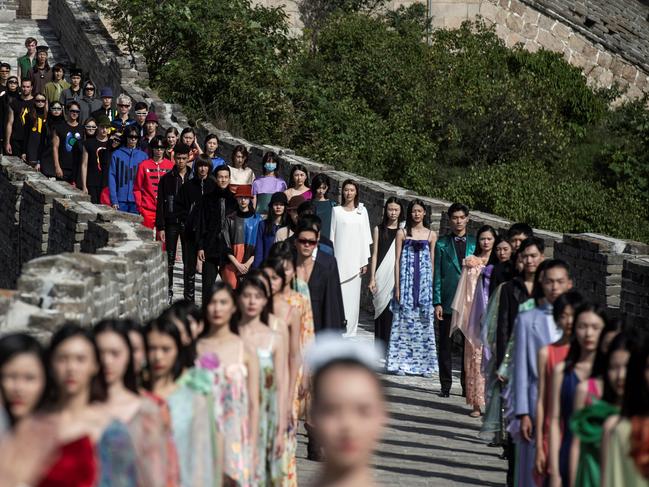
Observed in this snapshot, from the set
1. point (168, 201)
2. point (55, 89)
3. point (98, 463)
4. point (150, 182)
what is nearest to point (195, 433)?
point (98, 463)

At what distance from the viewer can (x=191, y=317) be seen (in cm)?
876

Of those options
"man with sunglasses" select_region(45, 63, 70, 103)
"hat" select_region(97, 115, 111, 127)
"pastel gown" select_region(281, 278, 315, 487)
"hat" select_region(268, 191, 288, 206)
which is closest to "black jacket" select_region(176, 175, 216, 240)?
"hat" select_region(268, 191, 288, 206)

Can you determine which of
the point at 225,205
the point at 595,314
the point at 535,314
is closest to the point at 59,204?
the point at 225,205

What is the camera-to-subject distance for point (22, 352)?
6.27 metres

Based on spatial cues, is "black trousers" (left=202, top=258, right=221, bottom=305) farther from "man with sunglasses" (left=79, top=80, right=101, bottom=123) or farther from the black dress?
"man with sunglasses" (left=79, top=80, right=101, bottom=123)

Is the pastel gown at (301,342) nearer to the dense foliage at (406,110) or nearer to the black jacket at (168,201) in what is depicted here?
the black jacket at (168,201)

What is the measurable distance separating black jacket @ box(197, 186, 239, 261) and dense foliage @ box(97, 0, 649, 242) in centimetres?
973

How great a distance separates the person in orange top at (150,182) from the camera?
58.4ft

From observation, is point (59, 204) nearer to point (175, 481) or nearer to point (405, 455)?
point (405, 455)

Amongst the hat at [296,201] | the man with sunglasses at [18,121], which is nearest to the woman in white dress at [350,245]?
the hat at [296,201]

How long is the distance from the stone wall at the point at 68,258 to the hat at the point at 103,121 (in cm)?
98

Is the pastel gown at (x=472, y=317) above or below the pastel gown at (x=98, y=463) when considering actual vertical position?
above

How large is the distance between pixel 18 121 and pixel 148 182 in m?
5.82

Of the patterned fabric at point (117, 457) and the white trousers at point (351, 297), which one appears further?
the white trousers at point (351, 297)
